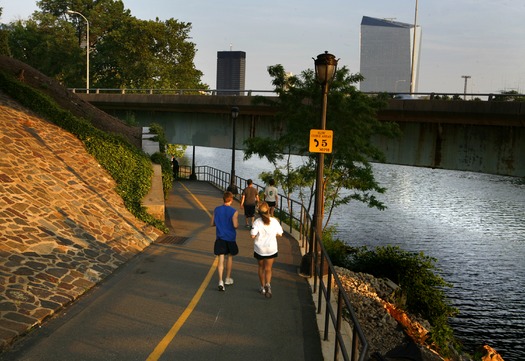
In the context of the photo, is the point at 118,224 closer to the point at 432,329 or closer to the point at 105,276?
the point at 105,276

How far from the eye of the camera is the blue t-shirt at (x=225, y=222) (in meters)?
8.96

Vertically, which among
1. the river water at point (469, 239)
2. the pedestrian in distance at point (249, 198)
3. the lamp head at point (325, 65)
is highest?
the lamp head at point (325, 65)

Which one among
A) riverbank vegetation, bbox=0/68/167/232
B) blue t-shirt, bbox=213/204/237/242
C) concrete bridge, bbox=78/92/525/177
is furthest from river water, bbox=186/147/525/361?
riverbank vegetation, bbox=0/68/167/232

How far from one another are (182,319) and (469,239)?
25.7 m

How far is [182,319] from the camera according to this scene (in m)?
7.76

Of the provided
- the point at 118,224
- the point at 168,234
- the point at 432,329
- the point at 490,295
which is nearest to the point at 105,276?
the point at 118,224

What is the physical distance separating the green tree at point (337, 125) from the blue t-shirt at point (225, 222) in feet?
33.1

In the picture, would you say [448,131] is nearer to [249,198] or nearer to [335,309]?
[249,198]

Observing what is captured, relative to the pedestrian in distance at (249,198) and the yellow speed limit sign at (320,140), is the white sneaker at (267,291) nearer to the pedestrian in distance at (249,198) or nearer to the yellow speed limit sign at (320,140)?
the yellow speed limit sign at (320,140)

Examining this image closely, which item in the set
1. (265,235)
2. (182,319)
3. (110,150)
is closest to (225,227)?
(265,235)

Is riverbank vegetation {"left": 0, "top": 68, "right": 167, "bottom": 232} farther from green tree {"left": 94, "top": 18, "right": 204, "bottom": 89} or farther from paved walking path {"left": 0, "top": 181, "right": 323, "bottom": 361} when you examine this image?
green tree {"left": 94, "top": 18, "right": 204, "bottom": 89}

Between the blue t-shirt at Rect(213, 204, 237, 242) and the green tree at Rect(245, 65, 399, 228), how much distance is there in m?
10.1

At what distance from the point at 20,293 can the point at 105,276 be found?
77.3 inches

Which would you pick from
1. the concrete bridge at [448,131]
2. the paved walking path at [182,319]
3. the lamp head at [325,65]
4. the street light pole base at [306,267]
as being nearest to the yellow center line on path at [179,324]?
the paved walking path at [182,319]
